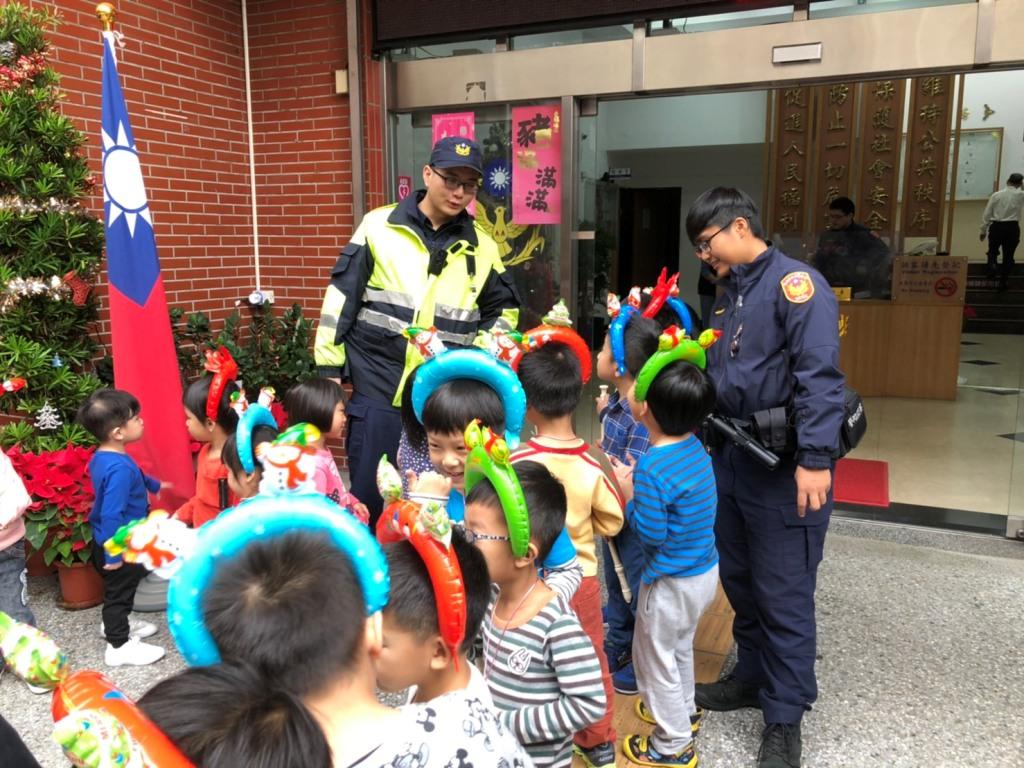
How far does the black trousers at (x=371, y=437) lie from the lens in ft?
10.5

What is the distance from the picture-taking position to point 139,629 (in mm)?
3289

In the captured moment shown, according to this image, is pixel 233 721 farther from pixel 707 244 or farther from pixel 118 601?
pixel 118 601

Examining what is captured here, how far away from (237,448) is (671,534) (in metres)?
1.40

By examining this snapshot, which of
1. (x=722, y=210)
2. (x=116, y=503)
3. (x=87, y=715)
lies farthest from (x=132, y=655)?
(x=722, y=210)

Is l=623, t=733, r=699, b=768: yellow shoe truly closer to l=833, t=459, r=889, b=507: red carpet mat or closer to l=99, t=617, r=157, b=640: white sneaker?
l=99, t=617, r=157, b=640: white sneaker

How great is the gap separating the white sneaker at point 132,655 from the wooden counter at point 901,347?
671 centimetres

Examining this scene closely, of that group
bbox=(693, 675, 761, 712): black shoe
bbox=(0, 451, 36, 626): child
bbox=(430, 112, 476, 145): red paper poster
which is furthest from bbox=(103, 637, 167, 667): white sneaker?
bbox=(430, 112, 476, 145): red paper poster

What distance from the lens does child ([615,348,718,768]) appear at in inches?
87.9

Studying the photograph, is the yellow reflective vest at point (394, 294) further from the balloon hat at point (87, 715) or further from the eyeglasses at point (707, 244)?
the balloon hat at point (87, 715)

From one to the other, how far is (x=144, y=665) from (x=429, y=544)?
2.37m

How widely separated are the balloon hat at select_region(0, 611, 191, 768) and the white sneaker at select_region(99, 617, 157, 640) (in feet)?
8.83

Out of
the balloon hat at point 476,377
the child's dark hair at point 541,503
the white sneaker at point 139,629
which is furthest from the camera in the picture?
the white sneaker at point 139,629

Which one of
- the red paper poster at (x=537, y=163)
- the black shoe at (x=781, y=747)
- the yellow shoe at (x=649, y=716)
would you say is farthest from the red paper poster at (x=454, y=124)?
the black shoe at (x=781, y=747)

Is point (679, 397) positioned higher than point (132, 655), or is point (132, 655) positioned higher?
point (679, 397)
